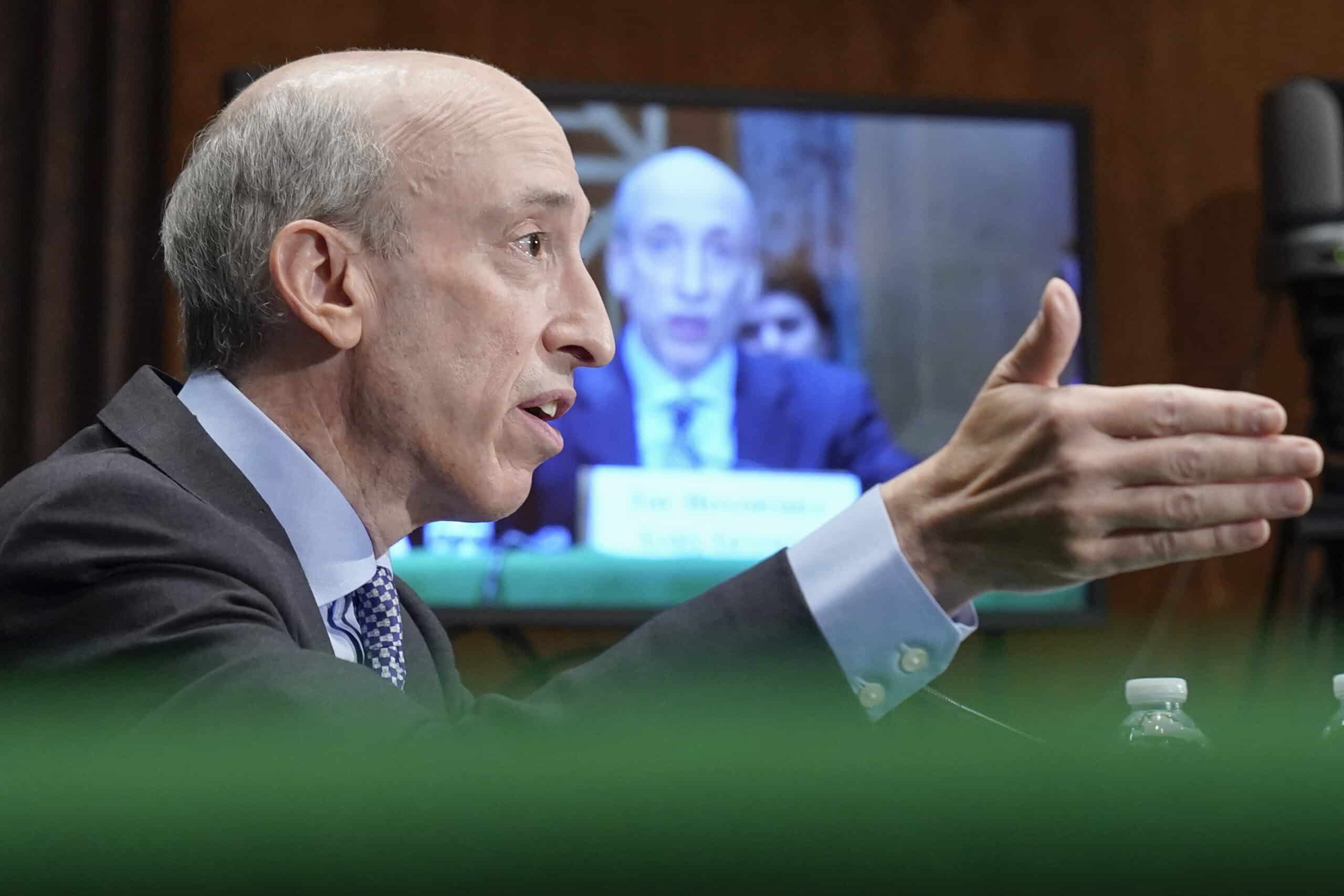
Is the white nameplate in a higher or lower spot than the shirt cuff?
lower

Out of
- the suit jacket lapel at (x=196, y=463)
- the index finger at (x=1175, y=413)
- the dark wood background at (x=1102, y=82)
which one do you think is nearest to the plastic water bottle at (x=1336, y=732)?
the index finger at (x=1175, y=413)

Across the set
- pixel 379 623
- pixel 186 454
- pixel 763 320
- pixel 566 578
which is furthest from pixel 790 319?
pixel 186 454

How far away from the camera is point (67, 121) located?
2996mm

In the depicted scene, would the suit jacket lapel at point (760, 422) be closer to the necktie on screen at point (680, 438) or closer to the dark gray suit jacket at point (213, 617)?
the necktie on screen at point (680, 438)

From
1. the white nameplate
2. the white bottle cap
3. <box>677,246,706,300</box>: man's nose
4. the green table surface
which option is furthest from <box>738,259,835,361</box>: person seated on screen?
the white bottle cap

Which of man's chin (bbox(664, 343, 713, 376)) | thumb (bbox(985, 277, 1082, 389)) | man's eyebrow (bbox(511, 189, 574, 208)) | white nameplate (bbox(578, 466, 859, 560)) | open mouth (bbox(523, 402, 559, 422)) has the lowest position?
white nameplate (bbox(578, 466, 859, 560))

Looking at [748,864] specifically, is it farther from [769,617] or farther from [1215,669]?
[1215,669]

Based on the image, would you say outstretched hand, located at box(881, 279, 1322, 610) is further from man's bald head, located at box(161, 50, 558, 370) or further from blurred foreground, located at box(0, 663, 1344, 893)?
man's bald head, located at box(161, 50, 558, 370)

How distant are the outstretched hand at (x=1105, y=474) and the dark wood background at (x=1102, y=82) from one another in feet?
7.91

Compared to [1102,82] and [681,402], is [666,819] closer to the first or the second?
[681,402]

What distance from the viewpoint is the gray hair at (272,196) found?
43.0 inches

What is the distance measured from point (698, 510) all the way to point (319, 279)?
1.81m

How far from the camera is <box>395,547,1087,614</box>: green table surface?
2783 millimetres

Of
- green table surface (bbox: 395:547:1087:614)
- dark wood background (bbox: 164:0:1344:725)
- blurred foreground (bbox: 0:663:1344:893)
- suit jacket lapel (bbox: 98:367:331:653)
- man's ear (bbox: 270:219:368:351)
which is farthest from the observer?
dark wood background (bbox: 164:0:1344:725)
